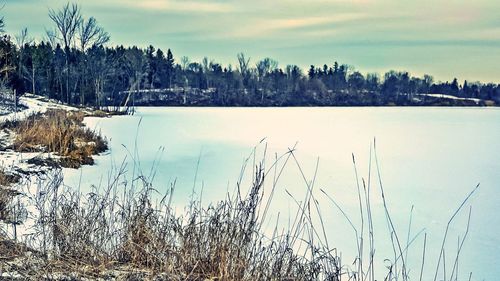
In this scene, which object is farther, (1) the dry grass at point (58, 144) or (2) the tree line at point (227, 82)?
(2) the tree line at point (227, 82)

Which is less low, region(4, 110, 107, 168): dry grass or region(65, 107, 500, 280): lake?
region(4, 110, 107, 168): dry grass

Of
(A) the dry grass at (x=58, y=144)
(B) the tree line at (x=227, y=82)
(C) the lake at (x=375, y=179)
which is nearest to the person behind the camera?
(C) the lake at (x=375, y=179)

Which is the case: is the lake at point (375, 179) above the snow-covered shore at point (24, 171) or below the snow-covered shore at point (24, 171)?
below

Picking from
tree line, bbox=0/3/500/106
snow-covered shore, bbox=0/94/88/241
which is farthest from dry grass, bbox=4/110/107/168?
tree line, bbox=0/3/500/106

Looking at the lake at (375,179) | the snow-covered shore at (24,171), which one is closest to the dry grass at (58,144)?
the snow-covered shore at (24,171)

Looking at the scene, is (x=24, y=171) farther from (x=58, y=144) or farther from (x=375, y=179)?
(x=375, y=179)

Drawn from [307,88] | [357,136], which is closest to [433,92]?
[307,88]

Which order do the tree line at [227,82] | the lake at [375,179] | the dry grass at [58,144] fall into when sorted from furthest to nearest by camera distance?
1. the tree line at [227,82]
2. the dry grass at [58,144]
3. the lake at [375,179]

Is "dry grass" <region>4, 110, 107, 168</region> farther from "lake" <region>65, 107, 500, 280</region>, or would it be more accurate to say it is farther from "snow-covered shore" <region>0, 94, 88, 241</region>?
"lake" <region>65, 107, 500, 280</region>

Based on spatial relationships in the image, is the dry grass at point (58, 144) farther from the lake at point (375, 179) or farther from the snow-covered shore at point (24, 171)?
the lake at point (375, 179)

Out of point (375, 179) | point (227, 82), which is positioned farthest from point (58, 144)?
point (227, 82)

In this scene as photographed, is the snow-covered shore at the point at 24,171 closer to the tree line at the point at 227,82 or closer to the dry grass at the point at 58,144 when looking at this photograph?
the dry grass at the point at 58,144

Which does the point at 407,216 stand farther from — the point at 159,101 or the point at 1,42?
the point at 159,101

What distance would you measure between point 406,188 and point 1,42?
75.1ft
